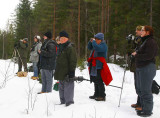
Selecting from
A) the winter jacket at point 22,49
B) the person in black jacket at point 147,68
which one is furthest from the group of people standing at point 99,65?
the winter jacket at point 22,49

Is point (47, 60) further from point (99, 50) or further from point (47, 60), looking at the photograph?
point (99, 50)

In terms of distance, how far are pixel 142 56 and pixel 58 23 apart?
19135 millimetres

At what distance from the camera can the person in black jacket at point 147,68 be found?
3.46 m

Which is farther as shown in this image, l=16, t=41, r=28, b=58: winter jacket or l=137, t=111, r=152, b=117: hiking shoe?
l=16, t=41, r=28, b=58: winter jacket

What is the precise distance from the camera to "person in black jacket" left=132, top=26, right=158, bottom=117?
346cm

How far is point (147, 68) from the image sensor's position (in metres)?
3.51

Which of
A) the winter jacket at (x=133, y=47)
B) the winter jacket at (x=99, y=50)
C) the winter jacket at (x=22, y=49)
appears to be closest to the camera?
the winter jacket at (x=133, y=47)

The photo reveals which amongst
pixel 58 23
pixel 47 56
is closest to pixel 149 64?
pixel 47 56

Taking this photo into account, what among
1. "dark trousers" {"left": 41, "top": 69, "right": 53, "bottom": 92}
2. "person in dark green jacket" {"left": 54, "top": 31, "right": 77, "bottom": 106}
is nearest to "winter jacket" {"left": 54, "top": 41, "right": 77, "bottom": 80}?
"person in dark green jacket" {"left": 54, "top": 31, "right": 77, "bottom": 106}

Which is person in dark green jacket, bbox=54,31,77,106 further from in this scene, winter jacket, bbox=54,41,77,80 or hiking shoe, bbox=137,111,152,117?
hiking shoe, bbox=137,111,152,117

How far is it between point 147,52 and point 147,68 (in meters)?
0.34

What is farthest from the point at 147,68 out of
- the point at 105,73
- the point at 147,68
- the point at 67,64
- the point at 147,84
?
the point at 67,64

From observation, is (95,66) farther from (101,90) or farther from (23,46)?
(23,46)

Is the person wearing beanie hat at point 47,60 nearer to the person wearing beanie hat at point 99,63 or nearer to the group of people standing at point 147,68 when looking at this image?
the person wearing beanie hat at point 99,63
